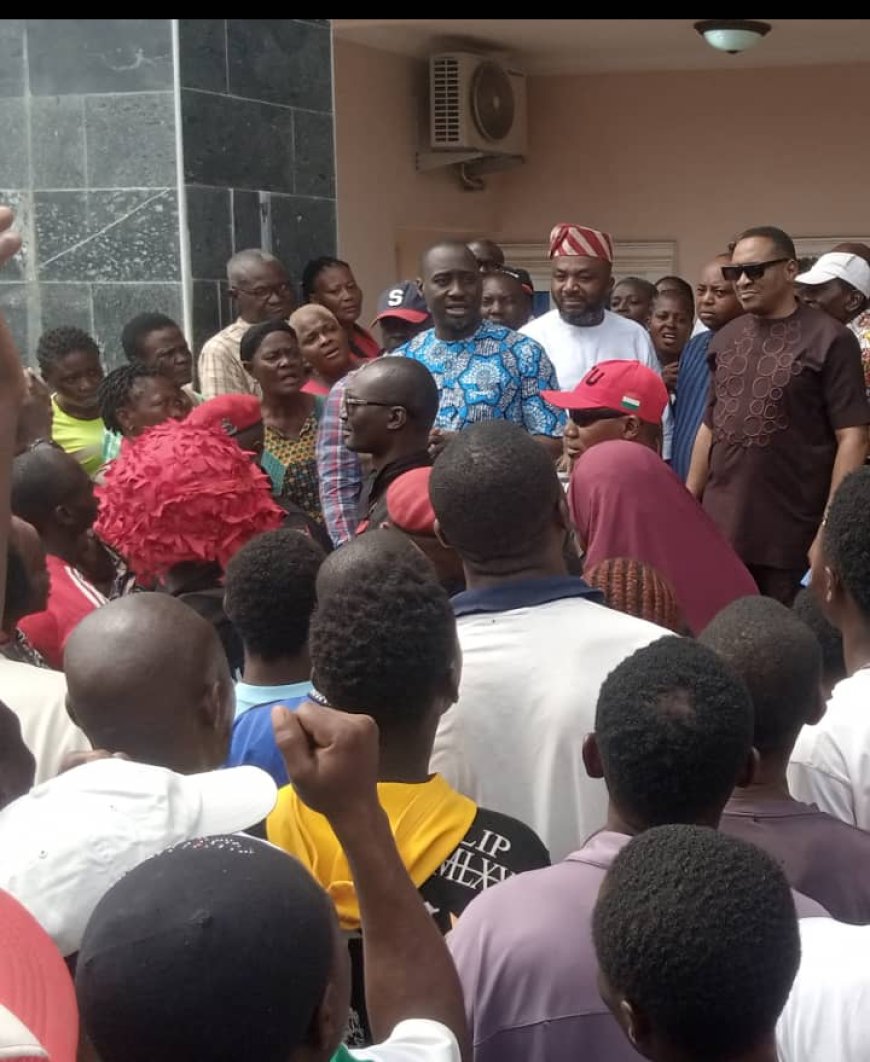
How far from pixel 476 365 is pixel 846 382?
1217 millimetres

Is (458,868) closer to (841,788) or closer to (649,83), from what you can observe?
(841,788)

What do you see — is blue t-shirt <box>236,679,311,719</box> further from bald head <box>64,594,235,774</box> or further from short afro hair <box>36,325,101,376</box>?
short afro hair <box>36,325,101,376</box>

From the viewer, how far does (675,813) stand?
1965 millimetres

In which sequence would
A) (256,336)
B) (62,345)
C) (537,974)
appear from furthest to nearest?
(62,345), (256,336), (537,974)

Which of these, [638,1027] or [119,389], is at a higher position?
[119,389]

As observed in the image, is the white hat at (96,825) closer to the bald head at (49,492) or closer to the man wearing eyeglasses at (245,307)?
the bald head at (49,492)

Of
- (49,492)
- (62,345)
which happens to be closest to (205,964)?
(49,492)

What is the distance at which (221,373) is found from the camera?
21.0 ft

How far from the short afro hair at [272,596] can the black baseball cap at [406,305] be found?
3.61 m

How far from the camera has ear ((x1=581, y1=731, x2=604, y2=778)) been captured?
2.11 m

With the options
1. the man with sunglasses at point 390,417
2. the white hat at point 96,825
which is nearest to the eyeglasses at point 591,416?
the man with sunglasses at point 390,417

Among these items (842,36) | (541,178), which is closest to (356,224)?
(541,178)

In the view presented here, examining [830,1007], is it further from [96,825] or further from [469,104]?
[469,104]

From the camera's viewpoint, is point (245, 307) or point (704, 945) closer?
point (704, 945)
